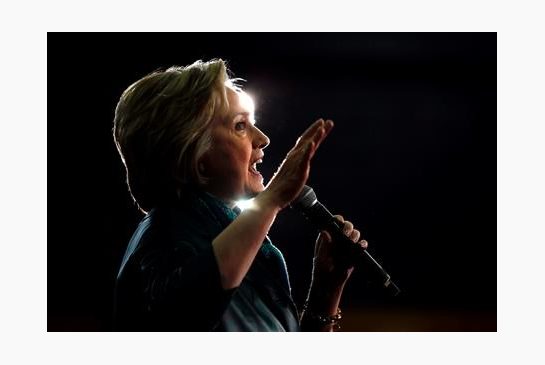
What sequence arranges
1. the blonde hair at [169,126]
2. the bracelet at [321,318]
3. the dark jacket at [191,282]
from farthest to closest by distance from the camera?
the bracelet at [321,318] < the blonde hair at [169,126] < the dark jacket at [191,282]

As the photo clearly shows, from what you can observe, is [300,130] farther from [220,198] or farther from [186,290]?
[186,290]

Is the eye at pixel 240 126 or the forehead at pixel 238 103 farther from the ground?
the forehead at pixel 238 103

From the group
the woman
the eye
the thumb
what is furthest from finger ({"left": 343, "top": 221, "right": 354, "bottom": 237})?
the eye

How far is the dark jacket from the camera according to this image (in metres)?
1.37

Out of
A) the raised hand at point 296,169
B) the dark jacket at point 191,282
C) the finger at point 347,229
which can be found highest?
the raised hand at point 296,169

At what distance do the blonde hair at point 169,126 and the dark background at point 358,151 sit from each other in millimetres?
294

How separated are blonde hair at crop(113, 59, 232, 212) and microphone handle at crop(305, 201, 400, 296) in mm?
298

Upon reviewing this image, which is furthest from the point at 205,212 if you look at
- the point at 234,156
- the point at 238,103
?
the point at 238,103

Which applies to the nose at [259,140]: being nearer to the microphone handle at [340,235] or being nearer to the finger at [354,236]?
the microphone handle at [340,235]

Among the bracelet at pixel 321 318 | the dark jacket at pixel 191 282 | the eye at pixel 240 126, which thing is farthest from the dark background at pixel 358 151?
the dark jacket at pixel 191 282

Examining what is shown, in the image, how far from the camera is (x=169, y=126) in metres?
1.51

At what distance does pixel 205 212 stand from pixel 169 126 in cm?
22

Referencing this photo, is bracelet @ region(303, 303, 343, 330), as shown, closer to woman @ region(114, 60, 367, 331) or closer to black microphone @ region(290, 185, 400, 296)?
woman @ region(114, 60, 367, 331)

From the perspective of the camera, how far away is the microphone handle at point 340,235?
1585 millimetres
